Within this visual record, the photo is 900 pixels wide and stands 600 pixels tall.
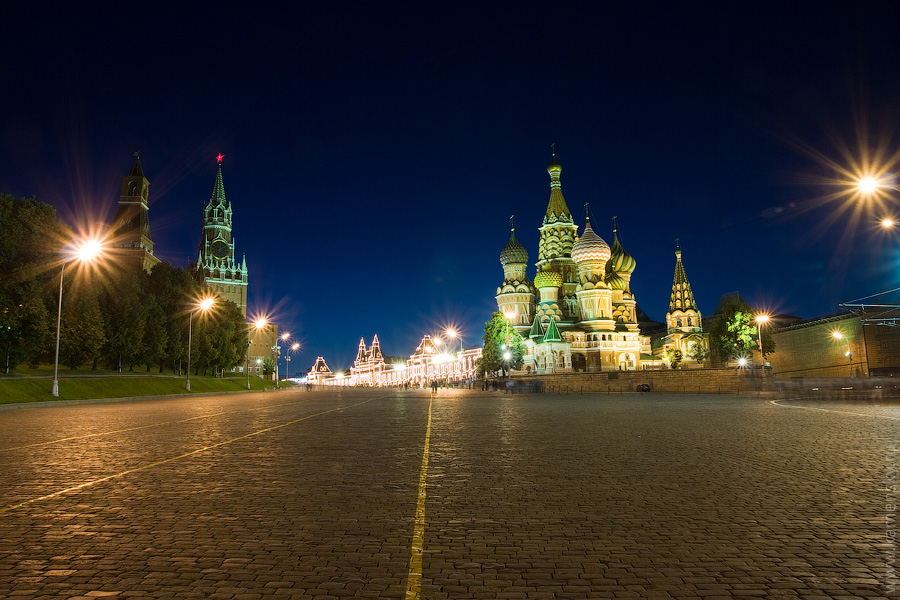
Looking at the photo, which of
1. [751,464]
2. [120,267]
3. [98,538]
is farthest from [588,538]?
[120,267]

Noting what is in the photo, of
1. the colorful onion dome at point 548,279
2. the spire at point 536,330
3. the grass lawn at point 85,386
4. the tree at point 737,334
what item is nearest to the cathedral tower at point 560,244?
the colorful onion dome at point 548,279

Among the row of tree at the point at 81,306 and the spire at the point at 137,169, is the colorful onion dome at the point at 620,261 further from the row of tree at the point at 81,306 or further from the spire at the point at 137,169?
the spire at the point at 137,169

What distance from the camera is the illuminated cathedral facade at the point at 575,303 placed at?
331 ft

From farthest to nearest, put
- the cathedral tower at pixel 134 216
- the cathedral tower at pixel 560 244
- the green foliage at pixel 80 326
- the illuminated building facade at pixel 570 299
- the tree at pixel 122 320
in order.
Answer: the cathedral tower at pixel 134 216, the cathedral tower at pixel 560 244, the illuminated building facade at pixel 570 299, the tree at pixel 122 320, the green foliage at pixel 80 326

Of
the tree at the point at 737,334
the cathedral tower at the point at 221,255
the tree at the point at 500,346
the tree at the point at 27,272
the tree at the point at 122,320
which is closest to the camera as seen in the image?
the tree at the point at 27,272

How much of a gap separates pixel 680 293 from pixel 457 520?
10901cm

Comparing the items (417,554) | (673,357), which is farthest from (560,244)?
(417,554)

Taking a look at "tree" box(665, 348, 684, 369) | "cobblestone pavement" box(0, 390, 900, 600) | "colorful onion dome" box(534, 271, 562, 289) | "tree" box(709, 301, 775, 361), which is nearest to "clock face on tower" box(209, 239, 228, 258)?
Answer: "colorful onion dome" box(534, 271, 562, 289)

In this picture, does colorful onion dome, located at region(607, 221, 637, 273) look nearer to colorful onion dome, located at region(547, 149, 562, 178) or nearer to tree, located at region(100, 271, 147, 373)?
colorful onion dome, located at region(547, 149, 562, 178)

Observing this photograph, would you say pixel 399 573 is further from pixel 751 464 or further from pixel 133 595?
pixel 751 464

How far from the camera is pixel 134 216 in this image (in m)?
122

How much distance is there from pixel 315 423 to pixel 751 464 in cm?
1359

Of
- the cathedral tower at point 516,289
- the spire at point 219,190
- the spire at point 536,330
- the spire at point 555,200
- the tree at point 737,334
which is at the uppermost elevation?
the spire at point 219,190

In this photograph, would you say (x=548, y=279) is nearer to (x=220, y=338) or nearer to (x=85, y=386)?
(x=220, y=338)
